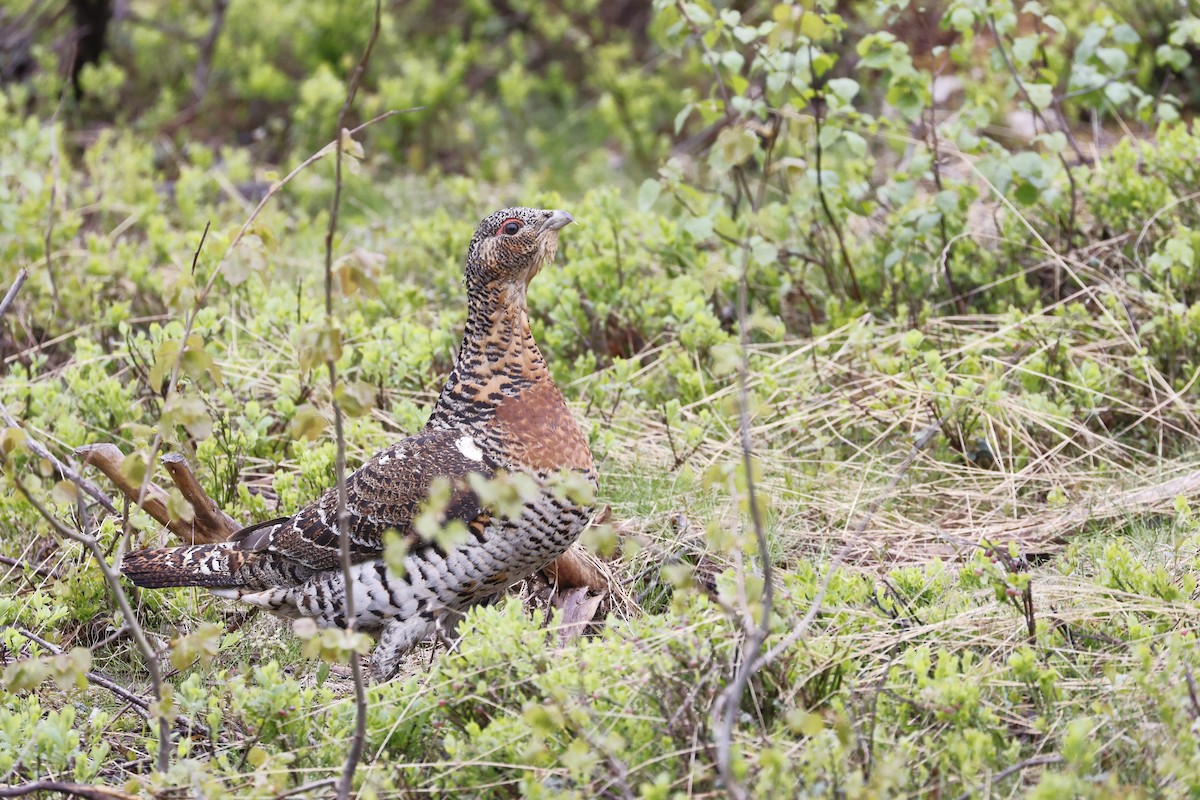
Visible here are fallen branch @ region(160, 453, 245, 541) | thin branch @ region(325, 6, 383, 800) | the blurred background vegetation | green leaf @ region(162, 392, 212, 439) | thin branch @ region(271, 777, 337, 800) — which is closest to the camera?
thin branch @ region(325, 6, 383, 800)

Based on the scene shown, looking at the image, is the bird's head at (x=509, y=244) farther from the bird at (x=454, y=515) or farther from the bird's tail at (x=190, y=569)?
the bird's tail at (x=190, y=569)

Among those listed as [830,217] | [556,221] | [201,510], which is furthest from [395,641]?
[830,217]

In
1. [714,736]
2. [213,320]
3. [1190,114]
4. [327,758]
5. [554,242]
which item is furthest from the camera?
[1190,114]

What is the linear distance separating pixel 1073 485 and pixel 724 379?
1392 mm

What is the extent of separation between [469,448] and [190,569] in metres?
0.99

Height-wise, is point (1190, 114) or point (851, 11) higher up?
point (851, 11)

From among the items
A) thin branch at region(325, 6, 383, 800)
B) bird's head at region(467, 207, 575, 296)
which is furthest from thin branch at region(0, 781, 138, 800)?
bird's head at region(467, 207, 575, 296)

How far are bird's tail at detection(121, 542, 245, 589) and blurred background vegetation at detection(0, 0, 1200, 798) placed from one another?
0.79 ft

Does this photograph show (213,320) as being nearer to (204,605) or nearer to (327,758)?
(204,605)

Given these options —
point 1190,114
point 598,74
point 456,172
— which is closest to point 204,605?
point 456,172

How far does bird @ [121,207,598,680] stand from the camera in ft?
→ 12.0

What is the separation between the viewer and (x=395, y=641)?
379 cm

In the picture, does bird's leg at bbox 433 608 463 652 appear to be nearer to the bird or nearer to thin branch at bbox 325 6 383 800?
the bird

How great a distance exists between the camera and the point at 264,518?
459 centimetres
